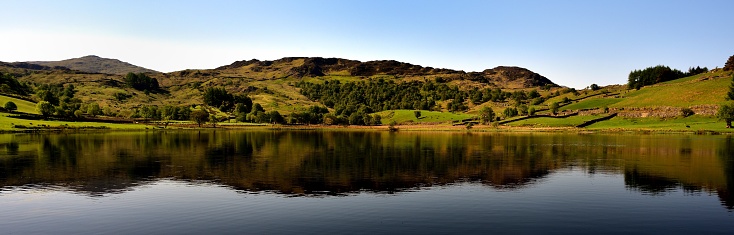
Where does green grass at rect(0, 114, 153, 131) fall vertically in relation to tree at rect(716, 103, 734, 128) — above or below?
below

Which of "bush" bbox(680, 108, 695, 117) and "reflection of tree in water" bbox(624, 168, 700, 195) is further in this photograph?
"bush" bbox(680, 108, 695, 117)

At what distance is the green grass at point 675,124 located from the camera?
163 metres

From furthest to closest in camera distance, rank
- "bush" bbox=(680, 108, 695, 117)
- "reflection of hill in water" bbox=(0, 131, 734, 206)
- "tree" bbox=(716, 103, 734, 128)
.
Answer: "bush" bbox=(680, 108, 695, 117), "tree" bbox=(716, 103, 734, 128), "reflection of hill in water" bbox=(0, 131, 734, 206)

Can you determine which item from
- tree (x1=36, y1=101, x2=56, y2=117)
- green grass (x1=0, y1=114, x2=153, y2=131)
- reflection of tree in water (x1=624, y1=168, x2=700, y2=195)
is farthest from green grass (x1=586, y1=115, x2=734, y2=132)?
tree (x1=36, y1=101, x2=56, y2=117)

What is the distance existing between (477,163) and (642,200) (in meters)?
31.3

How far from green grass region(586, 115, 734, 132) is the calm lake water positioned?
10464 cm

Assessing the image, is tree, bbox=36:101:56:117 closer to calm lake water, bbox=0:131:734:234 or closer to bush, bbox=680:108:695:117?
calm lake water, bbox=0:131:734:234

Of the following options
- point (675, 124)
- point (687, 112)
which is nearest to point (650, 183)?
point (675, 124)

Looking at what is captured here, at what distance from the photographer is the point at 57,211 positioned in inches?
1442

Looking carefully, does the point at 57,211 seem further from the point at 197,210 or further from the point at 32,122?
the point at 32,122

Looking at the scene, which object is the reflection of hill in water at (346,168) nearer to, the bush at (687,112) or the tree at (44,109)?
the tree at (44,109)

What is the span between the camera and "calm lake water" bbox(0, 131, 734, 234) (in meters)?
32.5

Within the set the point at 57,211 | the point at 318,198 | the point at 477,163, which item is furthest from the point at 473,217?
the point at 477,163

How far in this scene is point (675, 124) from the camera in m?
180
